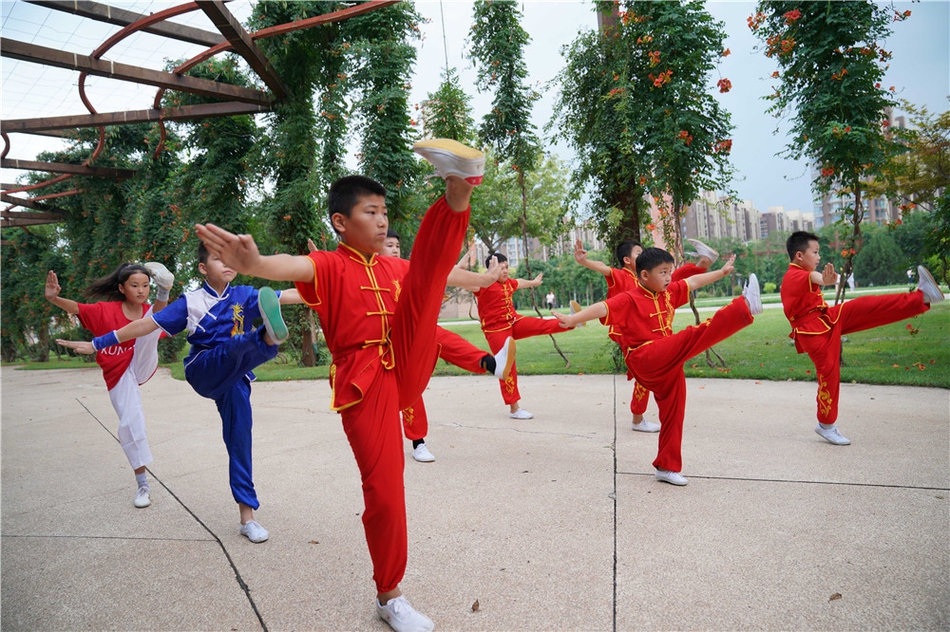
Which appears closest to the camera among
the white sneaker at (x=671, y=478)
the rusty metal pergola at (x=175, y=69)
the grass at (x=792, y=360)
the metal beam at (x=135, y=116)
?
the white sneaker at (x=671, y=478)

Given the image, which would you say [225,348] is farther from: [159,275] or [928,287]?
[928,287]

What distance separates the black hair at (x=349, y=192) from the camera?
8.95 ft

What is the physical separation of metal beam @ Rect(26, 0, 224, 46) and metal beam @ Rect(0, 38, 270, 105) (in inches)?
34.6

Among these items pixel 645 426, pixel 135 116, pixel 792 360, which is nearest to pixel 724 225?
pixel 792 360

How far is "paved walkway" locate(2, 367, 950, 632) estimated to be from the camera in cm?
257

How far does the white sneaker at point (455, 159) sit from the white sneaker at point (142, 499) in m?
3.85

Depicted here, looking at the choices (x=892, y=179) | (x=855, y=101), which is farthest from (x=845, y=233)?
(x=892, y=179)

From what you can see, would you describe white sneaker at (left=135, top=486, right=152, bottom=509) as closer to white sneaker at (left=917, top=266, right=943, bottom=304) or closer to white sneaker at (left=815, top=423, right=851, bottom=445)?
white sneaker at (left=815, top=423, right=851, bottom=445)

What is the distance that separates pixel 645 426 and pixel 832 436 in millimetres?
1659

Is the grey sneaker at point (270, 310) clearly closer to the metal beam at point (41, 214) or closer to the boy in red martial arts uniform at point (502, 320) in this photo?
the boy in red martial arts uniform at point (502, 320)

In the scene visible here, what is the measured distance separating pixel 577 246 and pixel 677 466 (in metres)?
2.60

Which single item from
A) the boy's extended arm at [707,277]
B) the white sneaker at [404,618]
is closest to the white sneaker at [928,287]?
the boy's extended arm at [707,277]

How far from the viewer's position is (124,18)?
9516 millimetres

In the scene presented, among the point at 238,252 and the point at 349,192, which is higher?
the point at 349,192
